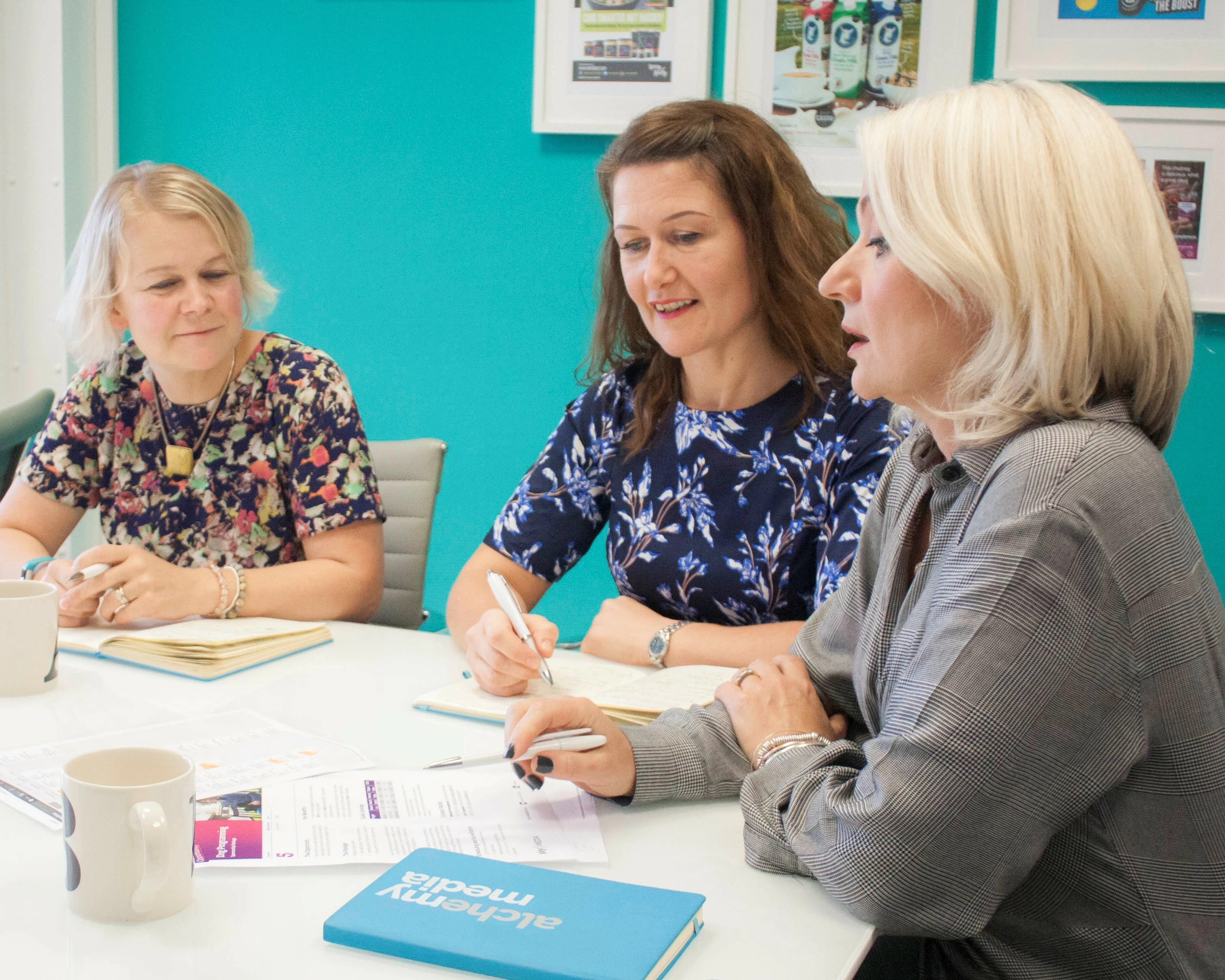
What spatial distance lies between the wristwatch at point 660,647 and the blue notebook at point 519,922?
0.66 metres

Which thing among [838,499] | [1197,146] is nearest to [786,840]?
[838,499]

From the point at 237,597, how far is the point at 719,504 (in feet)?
2.32

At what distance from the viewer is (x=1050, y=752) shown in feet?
2.62

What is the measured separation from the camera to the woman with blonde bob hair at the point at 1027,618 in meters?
0.80

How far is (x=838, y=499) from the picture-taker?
1.61 metres

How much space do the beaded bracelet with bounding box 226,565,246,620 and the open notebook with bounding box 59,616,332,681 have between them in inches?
3.2

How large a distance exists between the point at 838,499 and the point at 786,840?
78cm

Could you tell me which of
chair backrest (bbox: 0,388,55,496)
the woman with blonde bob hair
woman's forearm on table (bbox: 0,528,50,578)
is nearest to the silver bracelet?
the woman with blonde bob hair

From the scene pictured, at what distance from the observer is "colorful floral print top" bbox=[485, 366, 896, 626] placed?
1628 mm

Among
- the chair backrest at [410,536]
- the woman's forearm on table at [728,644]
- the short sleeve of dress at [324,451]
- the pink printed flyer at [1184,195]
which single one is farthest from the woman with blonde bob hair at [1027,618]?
the pink printed flyer at [1184,195]

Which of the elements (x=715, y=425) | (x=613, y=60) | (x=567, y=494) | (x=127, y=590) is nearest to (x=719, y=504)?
(x=715, y=425)

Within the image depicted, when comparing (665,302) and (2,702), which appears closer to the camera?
(2,702)

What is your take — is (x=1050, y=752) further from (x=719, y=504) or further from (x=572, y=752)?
(x=719, y=504)

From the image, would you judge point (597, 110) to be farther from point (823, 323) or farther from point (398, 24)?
point (823, 323)
